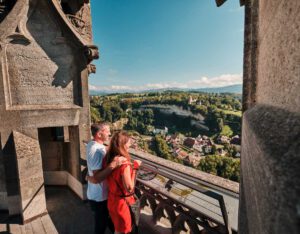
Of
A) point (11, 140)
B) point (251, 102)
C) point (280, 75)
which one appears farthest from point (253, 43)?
point (11, 140)

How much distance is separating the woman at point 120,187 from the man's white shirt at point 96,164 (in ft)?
0.65

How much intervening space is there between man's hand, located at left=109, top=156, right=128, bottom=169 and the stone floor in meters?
1.98

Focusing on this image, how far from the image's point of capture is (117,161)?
244 centimetres

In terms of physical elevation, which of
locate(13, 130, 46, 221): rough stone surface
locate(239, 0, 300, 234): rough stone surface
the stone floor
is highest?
locate(239, 0, 300, 234): rough stone surface

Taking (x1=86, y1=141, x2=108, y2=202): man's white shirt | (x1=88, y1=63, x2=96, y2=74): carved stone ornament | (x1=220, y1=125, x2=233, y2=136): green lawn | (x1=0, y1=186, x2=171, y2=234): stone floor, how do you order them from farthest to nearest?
(x1=220, y1=125, x2=233, y2=136): green lawn, (x1=88, y1=63, x2=96, y2=74): carved stone ornament, (x1=0, y1=186, x2=171, y2=234): stone floor, (x1=86, y1=141, x2=108, y2=202): man's white shirt

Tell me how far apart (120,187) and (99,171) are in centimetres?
38

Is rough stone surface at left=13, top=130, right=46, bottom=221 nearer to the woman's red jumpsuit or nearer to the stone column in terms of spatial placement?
the stone column

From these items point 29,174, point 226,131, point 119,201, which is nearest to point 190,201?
point 119,201

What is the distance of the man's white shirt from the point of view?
8.89 feet

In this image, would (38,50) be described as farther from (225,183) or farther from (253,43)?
(225,183)

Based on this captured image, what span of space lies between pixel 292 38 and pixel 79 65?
4576 mm

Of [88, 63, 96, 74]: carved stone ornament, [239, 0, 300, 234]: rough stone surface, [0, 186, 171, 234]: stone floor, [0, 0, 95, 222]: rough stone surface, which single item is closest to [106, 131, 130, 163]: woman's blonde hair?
[239, 0, 300, 234]: rough stone surface

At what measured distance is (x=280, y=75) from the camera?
1.45 meters

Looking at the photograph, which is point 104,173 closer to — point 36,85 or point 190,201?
point 190,201
